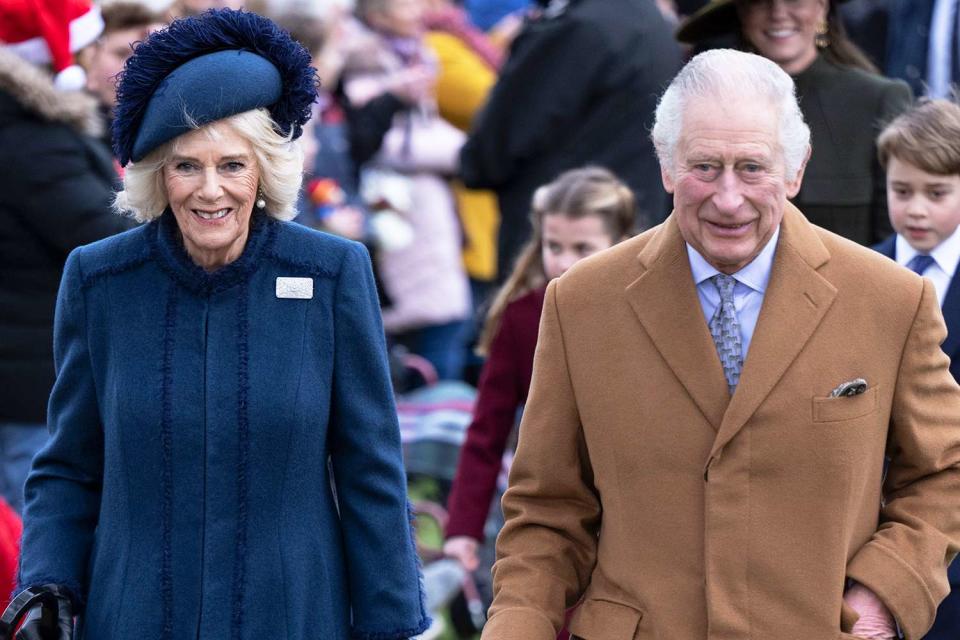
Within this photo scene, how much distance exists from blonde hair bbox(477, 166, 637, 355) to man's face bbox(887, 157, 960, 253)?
3.12 ft

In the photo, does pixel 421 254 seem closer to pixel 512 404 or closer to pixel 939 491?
pixel 512 404

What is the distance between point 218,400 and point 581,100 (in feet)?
11.3

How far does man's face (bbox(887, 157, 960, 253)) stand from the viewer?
200 inches

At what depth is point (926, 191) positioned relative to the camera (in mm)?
5156

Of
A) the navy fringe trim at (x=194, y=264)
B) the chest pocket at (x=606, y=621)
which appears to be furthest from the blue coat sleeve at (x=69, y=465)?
the chest pocket at (x=606, y=621)

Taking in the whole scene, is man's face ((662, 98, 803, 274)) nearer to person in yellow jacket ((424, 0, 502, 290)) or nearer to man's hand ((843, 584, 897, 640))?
man's hand ((843, 584, 897, 640))

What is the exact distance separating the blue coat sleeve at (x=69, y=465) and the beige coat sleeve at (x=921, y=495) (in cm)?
174

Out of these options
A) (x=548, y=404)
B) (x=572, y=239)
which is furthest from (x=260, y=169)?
(x=572, y=239)

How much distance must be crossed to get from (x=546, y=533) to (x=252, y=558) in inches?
26.8

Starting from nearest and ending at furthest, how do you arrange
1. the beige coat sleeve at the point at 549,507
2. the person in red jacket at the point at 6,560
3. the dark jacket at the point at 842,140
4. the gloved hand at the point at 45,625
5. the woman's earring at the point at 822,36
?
the beige coat sleeve at the point at 549,507 → the gloved hand at the point at 45,625 → the person in red jacket at the point at 6,560 → the dark jacket at the point at 842,140 → the woman's earring at the point at 822,36

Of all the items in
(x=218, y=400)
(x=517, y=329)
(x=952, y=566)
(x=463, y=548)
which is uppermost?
(x=218, y=400)

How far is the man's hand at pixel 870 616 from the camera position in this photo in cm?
359

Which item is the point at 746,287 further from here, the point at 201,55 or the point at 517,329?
the point at 517,329

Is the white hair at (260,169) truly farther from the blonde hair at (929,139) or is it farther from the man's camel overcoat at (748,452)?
the blonde hair at (929,139)
